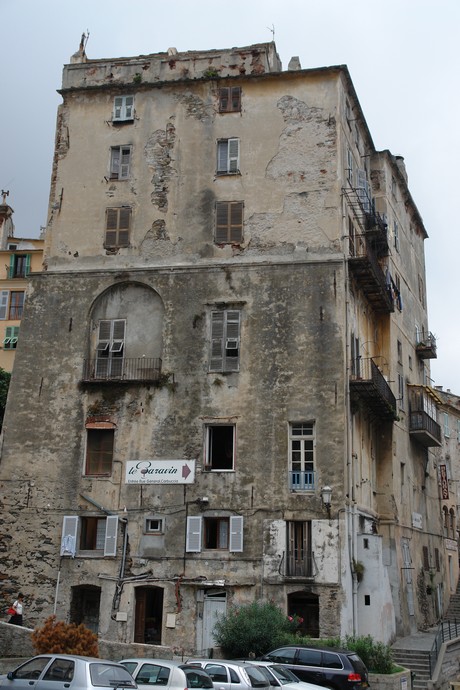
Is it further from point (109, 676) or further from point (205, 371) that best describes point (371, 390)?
point (109, 676)

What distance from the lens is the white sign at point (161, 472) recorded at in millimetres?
32281

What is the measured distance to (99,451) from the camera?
33531 millimetres

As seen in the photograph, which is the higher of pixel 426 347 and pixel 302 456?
pixel 426 347

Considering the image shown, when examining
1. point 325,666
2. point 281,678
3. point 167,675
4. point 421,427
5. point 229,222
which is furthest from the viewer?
point 421,427

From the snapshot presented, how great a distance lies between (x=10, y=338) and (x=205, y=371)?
18919mm

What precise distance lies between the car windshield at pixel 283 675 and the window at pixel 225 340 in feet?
45.4

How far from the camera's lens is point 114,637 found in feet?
101

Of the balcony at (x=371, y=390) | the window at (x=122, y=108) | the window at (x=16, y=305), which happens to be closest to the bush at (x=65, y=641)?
the balcony at (x=371, y=390)

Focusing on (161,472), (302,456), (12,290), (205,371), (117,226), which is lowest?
(161,472)

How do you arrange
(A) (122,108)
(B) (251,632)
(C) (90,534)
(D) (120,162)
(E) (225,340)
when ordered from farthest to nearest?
1. (A) (122,108)
2. (D) (120,162)
3. (E) (225,340)
4. (C) (90,534)
5. (B) (251,632)

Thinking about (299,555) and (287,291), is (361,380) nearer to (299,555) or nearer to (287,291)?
(287,291)

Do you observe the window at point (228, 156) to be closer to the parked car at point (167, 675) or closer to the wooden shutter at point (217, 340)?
the wooden shutter at point (217, 340)

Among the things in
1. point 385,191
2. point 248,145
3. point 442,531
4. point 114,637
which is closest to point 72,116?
point 248,145

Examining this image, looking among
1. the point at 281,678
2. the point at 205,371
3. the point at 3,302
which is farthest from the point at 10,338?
the point at 281,678
